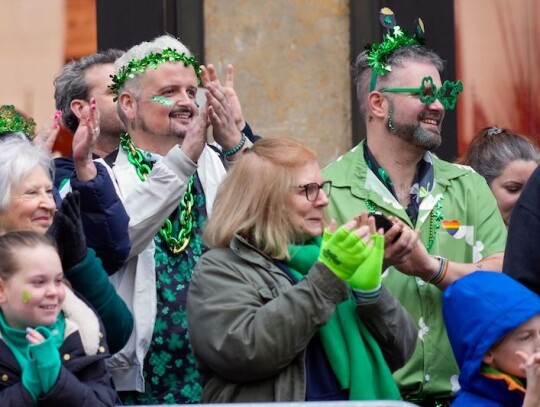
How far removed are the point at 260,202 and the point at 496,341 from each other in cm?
105

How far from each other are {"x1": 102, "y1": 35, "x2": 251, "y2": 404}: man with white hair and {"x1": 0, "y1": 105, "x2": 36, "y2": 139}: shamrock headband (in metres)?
0.41

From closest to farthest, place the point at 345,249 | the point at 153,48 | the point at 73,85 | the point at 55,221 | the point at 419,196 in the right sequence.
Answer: the point at 345,249, the point at 55,221, the point at 419,196, the point at 153,48, the point at 73,85

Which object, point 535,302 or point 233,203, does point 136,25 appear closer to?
point 233,203

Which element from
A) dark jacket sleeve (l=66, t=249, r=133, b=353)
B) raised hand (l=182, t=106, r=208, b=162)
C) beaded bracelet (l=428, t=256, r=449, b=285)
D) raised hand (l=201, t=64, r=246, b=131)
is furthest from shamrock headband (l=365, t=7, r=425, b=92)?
dark jacket sleeve (l=66, t=249, r=133, b=353)

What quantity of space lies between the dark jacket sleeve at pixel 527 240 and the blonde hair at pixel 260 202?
79 centimetres

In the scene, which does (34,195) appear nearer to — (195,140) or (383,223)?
(195,140)

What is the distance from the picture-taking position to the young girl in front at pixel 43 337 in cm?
540

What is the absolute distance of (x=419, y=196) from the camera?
714 centimetres

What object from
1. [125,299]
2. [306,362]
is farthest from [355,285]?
A: [125,299]

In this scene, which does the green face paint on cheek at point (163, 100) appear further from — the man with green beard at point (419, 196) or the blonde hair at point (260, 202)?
the blonde hair at point (260, 202)

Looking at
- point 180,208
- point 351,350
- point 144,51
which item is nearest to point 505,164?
point 180,208

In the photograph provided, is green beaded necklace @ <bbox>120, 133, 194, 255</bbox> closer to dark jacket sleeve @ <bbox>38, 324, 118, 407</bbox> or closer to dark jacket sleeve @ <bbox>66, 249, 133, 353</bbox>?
dark jacket sleeve @ <bbox>66, 249, 133, 353</bbox>

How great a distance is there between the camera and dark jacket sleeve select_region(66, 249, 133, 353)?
6.04m

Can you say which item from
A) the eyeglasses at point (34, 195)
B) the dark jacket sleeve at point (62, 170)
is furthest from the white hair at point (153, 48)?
the eyeglasses at point (34, 195)
